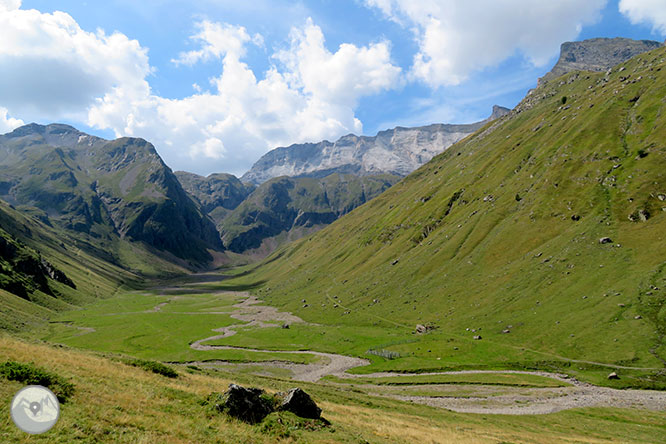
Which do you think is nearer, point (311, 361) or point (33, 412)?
point (33, 412)

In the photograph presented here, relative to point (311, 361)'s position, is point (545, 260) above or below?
above

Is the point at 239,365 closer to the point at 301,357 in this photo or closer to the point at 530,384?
the point at 301,357

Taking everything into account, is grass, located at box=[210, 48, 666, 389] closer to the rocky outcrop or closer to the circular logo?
the rocky outcrop

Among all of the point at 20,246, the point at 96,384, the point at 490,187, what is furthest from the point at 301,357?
the point at 20,246

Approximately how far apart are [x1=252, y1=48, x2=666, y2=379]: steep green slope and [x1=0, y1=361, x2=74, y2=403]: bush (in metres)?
75.3

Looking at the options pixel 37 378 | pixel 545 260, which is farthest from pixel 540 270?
pixel 37 378

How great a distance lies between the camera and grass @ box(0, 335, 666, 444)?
54.4 ft

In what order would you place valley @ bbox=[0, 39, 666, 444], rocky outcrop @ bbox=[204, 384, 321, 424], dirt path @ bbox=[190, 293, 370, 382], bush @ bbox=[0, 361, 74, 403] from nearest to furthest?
bush @ bbox=[0, 361, 74, 403] → rocky outcrop @ bbox=[204, 384, 321, 424] → valley @ bbox=[0, 39, 666, 444] → dirt path @ bbox=[190, 293, 370, 382]

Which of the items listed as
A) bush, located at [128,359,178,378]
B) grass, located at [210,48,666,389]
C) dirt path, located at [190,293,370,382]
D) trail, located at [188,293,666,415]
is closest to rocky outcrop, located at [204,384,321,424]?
bush, located at [128,359,178,378]

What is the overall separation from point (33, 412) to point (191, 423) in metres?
8.05

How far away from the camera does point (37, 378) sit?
1992 cm

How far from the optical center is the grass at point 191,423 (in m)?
16.6

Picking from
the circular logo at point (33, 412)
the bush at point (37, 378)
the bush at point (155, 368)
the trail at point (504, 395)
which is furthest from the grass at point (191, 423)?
the trail at point (504, 395)

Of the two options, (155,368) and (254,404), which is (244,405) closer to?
(254,404)
